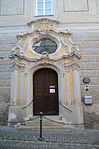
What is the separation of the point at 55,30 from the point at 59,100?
4186mm

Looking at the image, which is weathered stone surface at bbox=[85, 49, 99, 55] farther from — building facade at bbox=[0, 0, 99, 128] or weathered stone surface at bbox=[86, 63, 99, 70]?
weathered stone surface at bbox=[86, 63, 99, 70]

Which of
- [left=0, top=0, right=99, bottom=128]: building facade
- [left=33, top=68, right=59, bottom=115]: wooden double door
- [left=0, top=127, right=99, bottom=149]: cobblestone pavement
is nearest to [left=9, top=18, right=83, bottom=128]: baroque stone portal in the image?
[left=0, top=0, right=99, bottom=128]: building facade

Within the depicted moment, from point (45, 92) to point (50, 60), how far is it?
1.82 metres

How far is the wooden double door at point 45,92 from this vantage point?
7355 millimetres

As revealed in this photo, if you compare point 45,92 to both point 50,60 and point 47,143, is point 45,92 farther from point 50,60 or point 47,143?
point 47,143

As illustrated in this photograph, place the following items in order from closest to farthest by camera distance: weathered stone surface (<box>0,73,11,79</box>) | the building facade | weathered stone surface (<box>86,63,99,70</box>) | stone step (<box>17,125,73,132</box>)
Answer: stone step (<box>17,125,73,132</box>)
the building facade
weathered stone surface (<box>86,63,99,70</box>)
weathered stone surface (<box>0,73,11,79</box>)

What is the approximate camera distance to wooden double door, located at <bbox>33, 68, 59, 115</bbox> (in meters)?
7.36

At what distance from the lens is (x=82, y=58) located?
7824 millimetres

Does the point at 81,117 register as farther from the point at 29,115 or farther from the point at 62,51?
the point at 62,51

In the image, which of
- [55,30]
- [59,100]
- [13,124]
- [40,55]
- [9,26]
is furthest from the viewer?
[9,26]

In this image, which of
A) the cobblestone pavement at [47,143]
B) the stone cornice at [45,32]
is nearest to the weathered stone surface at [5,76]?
the stone cornice at [45,32]

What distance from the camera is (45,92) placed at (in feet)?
24.6

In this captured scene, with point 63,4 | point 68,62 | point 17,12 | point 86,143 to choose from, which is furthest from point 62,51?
point 86,143

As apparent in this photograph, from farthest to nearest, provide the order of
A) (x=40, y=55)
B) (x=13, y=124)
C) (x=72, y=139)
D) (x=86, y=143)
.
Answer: (x=40, y=55) → (x=13, y=124) → (x=72, y=139) → (x=86, y=143)
